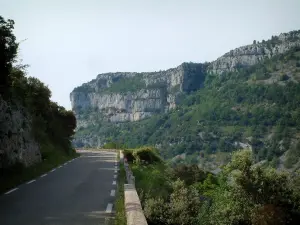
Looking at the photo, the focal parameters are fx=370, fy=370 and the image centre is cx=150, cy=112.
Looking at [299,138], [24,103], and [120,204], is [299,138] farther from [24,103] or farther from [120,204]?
[120,204]

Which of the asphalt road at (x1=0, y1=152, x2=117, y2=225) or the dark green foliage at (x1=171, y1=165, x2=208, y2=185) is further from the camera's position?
the dark green foliage at (x1=171, y1=165, x2=208, y2=185)

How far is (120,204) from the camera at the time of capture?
385 inches

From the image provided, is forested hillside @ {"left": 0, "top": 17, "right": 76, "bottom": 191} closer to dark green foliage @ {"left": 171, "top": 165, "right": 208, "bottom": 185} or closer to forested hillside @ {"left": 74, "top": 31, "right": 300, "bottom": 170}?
dark green foliage @ {"left": 171, "top": 165, "right": 208, "bottom": 185}

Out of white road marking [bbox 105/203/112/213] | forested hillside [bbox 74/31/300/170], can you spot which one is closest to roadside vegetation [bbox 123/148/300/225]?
white road marking [bbox 105/203/112/213]

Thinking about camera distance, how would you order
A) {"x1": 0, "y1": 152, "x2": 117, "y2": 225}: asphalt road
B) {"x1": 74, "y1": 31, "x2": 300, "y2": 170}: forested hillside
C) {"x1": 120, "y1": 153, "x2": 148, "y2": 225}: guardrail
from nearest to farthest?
{"x1": 120, "y1": 153, "x2": 148, "y2": 225}: guardrail, {"x1": 0, "y1": 152, "x2": 117, "y2": 225}: asphalt road, {"x1": 74, "y1": 31, "x2": 300, "y2": 170}: forested hillside

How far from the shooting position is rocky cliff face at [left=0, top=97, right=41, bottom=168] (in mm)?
14570

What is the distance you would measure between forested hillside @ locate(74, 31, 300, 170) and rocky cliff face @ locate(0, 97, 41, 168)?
90.9 metres

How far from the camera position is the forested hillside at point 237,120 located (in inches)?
5148

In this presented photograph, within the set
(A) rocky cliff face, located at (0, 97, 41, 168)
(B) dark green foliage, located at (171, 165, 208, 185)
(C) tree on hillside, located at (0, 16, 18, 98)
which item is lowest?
(B) dark green foliage, located at (171, 165, 208, 185)

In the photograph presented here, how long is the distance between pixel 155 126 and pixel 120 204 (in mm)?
177323

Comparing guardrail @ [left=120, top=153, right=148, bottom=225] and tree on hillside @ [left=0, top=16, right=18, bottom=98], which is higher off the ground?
tree on hillside @ [left=0, top=16, right=18, bottom=98]

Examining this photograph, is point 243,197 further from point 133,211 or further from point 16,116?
point 16,116

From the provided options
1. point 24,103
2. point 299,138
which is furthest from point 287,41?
point 24,103

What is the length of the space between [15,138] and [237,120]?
142038 millimetres
